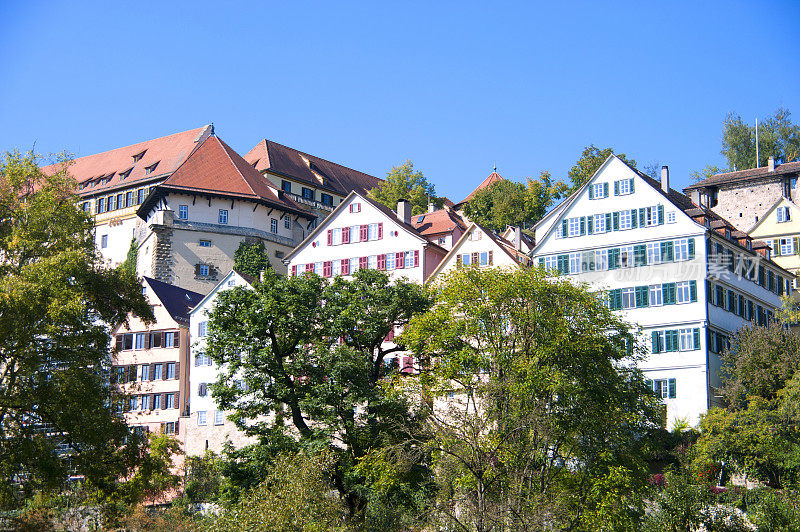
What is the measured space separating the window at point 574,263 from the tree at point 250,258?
30752mm

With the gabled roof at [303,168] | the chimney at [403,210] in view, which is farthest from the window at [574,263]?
the gabled roof at [303,168]

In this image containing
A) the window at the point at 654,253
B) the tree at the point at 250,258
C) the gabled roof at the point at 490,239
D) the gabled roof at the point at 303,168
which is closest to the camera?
the window at the point at 654,253

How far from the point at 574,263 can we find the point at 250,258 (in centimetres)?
3313

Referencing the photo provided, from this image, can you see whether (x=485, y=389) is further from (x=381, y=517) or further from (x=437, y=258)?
(x=437, y=258)

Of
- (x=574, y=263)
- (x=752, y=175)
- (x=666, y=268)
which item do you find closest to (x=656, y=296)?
(x=666, y=268)

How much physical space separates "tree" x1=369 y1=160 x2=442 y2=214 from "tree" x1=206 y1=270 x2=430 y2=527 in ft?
135

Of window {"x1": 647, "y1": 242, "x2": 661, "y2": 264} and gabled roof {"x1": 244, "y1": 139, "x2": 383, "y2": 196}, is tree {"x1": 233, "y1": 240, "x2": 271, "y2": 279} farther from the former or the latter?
window {"x1": 647, "y1": 242, "x2": 661, "y2": 264}

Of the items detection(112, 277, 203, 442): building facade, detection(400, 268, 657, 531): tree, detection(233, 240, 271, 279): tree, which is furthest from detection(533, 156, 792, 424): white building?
detection(233, 240, 271, 279): tree

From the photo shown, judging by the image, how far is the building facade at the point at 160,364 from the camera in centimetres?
6569

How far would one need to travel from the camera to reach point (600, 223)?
178 feet

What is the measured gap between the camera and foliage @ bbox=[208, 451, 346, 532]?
105ft

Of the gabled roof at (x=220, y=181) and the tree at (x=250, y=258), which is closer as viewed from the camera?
the tree at (x=250, y=258)

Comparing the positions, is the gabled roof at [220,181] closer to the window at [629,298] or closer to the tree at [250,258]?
the tree at [250,258]

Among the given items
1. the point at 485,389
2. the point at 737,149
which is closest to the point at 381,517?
the point at 485,389
